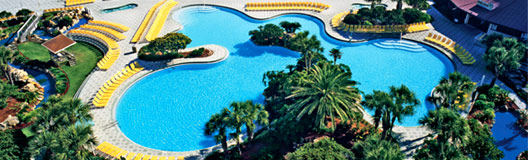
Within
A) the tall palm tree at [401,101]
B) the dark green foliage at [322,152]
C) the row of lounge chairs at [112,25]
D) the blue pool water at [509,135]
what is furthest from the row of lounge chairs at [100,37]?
the blue pool water at [509,135]

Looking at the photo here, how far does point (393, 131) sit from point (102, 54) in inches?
1532

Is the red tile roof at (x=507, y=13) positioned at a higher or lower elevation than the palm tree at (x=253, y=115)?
higher

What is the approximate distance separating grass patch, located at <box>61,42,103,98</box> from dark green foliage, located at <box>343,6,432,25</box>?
35990mm

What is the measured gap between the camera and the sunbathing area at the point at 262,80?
3250 cm

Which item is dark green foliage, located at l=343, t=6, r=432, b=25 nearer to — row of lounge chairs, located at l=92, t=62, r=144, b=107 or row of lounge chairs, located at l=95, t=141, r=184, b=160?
row of lounge chairs, located at l=92, t=62, r=144, b=107

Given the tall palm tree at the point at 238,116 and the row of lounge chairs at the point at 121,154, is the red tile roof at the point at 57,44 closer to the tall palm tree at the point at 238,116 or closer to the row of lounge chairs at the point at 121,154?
the row of lounge chairs at the point at 121,154

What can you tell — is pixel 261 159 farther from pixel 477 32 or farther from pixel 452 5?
pixel 452 5

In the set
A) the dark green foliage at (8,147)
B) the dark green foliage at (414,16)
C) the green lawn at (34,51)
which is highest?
the green lawn at (34,51)

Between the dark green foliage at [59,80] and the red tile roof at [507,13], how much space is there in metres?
53.6

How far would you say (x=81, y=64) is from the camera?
2002 inches

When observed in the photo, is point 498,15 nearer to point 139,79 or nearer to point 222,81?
point 222,81

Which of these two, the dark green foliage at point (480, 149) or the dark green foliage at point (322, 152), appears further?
the dark green foliage at point (480, 149)

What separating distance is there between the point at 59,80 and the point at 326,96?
32.5 metres

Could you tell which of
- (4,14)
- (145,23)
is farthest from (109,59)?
(4,14)
